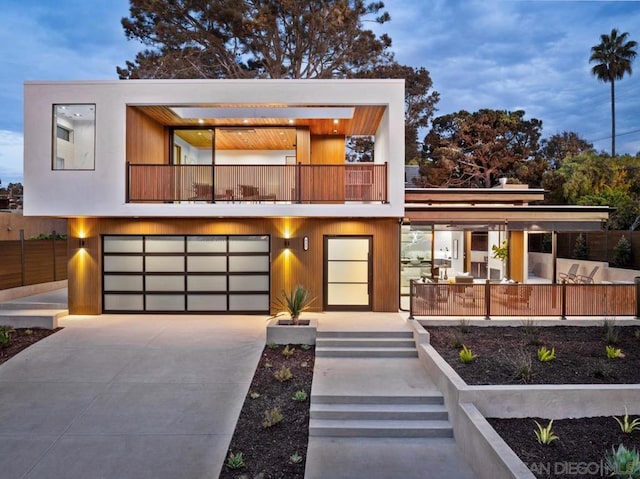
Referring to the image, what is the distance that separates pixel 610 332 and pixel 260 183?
870 centimetres

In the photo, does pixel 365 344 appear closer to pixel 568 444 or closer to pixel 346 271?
pixel 346 271

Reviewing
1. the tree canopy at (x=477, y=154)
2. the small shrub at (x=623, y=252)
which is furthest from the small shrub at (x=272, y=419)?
the tree canopy at (x=477, y=154)

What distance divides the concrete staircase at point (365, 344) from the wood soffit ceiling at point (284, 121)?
6052 millimetres

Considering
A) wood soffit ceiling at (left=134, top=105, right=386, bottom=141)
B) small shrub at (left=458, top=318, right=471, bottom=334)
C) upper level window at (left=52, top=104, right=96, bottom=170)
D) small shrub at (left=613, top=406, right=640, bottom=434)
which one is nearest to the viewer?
small shrub at (left=613, top=406, right=640, bottom=434)

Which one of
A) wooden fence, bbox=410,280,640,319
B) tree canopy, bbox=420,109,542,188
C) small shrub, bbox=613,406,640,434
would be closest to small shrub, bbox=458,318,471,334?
wooden fence, bbox=410,280,640,319

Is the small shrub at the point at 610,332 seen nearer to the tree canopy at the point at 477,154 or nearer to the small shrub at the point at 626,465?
the small shrub at the point at 626,465

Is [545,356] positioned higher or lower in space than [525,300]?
lower

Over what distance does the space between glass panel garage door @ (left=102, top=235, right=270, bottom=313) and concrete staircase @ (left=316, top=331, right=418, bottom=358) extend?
11.2 ft

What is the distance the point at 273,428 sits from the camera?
589 centimetres

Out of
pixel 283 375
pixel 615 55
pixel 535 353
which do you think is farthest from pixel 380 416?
pixel 615 55

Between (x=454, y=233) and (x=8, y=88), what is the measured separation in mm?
111400

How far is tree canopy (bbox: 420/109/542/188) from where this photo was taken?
32250 millimetres

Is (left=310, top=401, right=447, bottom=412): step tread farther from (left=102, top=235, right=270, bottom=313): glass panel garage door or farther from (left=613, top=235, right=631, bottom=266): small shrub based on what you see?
(left=613, top=235, right=631, bottom=266): small shrub

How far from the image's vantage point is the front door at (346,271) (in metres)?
11.4
